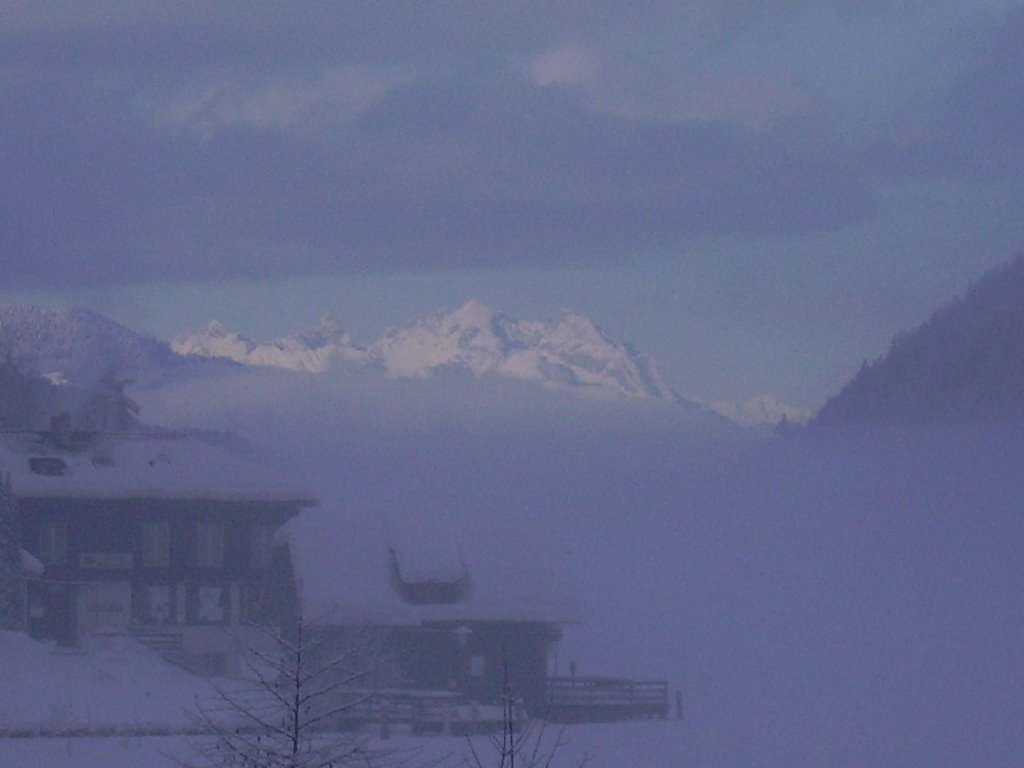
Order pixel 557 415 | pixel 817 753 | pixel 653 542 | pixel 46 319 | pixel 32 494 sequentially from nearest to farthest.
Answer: pixel 817 753 < pixel 32 494 < pixel 653 542 < pixel 557 415 < pixel 46 319

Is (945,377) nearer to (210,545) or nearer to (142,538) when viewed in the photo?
(210,545)

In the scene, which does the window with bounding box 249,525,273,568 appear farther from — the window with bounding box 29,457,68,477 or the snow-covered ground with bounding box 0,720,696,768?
the snow-covered ground with bounding box 0,720,696,768

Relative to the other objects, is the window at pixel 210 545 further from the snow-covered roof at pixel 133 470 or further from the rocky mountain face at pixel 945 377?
the rocky mountain face at pixel 945 377

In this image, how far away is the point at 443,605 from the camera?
50.0m

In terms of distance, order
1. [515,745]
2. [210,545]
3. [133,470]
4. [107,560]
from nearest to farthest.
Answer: [515,745] → [107,560] → [210,545] → [133,470]

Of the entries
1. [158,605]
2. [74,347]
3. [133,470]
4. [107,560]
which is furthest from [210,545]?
[74,347]

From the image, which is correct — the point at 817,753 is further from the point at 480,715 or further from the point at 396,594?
the point at 396,594

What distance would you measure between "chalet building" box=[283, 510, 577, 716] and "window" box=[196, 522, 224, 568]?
361 centimetres

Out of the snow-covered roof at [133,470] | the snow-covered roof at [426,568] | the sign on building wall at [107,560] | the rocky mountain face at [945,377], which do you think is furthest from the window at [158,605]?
the rocky mountain face at [945,377]

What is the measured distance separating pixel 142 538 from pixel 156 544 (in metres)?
0.47

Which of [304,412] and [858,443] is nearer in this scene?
[304,412]

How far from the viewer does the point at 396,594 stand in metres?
50.3

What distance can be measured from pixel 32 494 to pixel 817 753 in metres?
28.1

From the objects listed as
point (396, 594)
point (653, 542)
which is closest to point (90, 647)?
point (396, 594)
